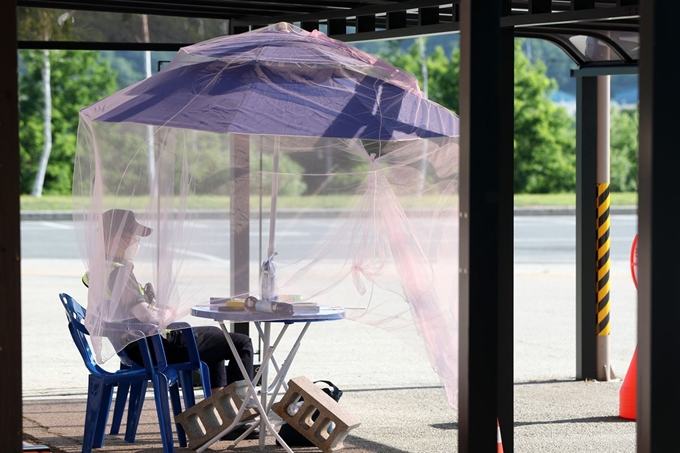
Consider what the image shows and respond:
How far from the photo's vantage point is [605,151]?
8.84 metres

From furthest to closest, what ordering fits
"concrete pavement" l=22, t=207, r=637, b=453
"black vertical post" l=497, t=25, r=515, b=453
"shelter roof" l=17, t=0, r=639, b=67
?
"shelter roof" l=17, t=0, r=639, b=67 < "concrete pavement" l=22, t=207, r=637, b=453 < "black vertical post" l=497, t=25, r=515, b=453

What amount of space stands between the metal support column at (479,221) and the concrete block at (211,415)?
3.19 metres

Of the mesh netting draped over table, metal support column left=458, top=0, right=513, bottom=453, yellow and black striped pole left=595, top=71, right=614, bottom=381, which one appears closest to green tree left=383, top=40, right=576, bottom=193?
yellow and black striped pole left=595, top=71, right=614, bottom=381

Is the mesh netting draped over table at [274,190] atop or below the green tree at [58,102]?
below

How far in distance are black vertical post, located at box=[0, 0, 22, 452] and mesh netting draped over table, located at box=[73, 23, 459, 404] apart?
2.58 meters

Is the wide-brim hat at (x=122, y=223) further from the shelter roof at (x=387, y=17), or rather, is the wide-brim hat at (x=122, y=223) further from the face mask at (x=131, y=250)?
the shelter roof at (x=387, y=17)

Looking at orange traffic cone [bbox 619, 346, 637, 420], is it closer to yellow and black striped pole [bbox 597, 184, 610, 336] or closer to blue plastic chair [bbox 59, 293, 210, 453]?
yellow and black striped pole [bbox 597, 184, 610, 336]

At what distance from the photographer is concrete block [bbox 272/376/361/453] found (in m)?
6.42

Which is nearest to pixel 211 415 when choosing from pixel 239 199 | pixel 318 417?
pixel 318 417

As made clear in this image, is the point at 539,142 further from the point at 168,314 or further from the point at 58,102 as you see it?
the point at 168,314

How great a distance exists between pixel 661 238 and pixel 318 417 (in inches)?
156

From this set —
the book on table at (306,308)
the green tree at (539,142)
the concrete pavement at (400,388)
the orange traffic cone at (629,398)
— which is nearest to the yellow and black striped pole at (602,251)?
the concrete pavement at (400,388)

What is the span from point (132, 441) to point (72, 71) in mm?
29054

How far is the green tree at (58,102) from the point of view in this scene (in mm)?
32625
